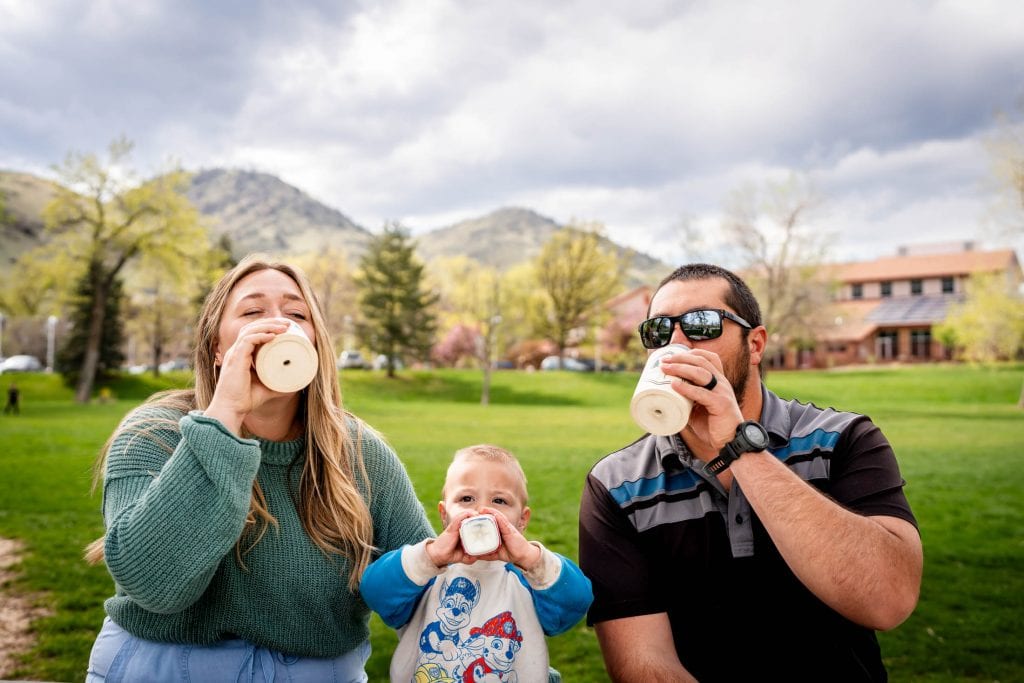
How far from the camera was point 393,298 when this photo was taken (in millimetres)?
52469

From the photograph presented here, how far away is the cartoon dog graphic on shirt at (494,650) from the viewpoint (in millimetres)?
2424

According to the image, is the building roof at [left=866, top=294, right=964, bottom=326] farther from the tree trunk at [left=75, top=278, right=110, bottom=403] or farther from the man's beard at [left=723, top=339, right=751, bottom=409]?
the man's beard at [left=723, top=339, right=751, bottom=409]

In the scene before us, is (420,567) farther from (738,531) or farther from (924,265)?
(924,265)

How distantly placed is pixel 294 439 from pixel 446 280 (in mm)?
68335

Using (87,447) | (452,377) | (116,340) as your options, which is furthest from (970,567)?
(116,340)

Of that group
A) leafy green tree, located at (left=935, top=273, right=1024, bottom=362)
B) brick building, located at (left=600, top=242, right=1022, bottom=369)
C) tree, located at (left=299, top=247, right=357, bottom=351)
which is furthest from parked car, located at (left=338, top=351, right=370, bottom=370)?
leafy green tree, located at (left=935, top=273, right=1024, bottom=362)

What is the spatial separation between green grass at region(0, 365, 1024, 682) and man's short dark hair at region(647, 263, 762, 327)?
2.45 metres

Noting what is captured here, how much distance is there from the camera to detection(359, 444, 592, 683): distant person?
2.42 m

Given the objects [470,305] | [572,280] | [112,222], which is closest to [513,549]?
[112,222]

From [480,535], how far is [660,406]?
70 centimetres

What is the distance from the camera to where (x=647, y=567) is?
8.87ft

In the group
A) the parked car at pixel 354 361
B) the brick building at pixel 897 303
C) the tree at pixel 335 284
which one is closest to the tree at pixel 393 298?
the parked car at pixel 354 361

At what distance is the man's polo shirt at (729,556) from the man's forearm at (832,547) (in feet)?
0.71


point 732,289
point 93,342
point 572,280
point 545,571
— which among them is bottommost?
point 545,571
